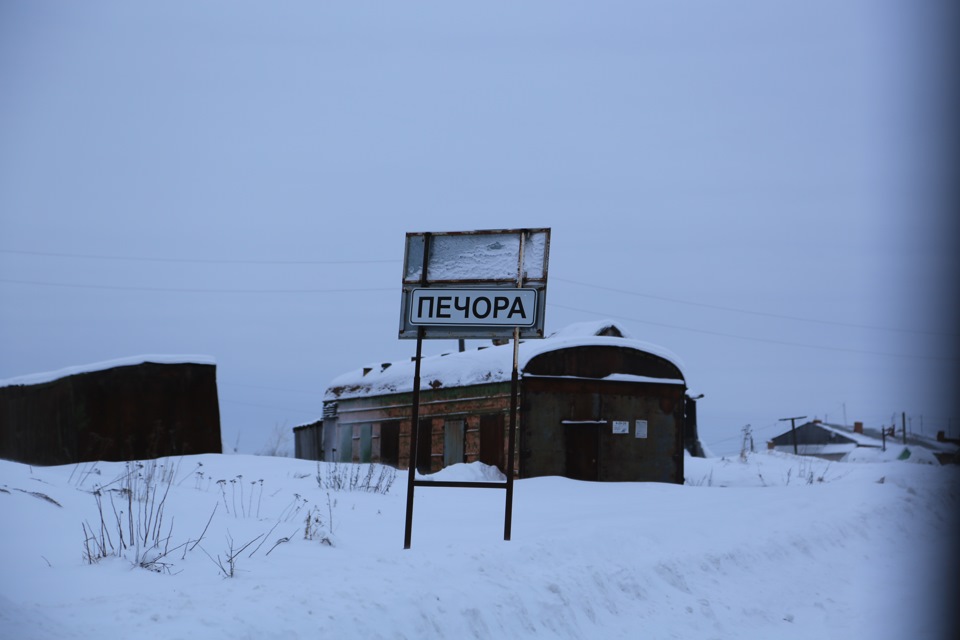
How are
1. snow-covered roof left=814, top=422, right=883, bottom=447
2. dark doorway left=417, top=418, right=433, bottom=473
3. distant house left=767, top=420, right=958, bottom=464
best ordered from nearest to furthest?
1. dark doorway left=417, top=418, right=433, bottom=473
2. distant house left=767, top=420, right=958, bottom=464
3. snow-covered roof left=814, top=422, right=883, bottom=447

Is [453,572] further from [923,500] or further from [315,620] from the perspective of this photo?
[923,500]

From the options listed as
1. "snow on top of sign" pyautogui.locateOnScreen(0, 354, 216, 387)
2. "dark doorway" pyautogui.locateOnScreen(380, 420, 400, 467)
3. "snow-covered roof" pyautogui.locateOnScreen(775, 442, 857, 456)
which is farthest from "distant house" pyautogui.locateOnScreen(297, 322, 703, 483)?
"snow-covered roof" pyautogui.locateOnScreen(775, 442, 857, 456)

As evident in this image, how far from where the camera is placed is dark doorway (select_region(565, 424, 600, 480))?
764 inches

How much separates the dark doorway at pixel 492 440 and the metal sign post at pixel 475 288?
10012mm

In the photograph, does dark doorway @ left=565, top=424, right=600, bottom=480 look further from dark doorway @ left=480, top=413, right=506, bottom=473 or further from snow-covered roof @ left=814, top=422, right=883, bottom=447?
snow-covered roof @ left=814, top=422, right=883, bottom=447

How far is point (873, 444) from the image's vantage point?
6681 centimetres

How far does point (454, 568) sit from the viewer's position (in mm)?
7441

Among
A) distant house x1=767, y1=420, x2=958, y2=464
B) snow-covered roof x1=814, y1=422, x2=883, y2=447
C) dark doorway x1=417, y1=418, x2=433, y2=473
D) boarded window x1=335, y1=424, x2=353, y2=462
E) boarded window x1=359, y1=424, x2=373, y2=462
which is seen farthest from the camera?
snow-covered roof x1=814, y1=422, x2=883, y2=447

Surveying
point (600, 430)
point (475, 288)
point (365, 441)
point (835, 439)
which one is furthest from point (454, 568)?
point (835, 439)

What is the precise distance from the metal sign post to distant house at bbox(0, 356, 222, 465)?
10898 mm

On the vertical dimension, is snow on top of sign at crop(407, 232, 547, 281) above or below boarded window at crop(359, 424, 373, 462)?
above

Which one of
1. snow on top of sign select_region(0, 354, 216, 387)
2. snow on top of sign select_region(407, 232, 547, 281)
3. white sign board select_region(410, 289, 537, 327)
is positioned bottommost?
snow on top of sign select_region(0, 354, 216, 387)

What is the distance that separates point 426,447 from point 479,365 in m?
2.80

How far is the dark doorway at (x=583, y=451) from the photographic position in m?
19.4
